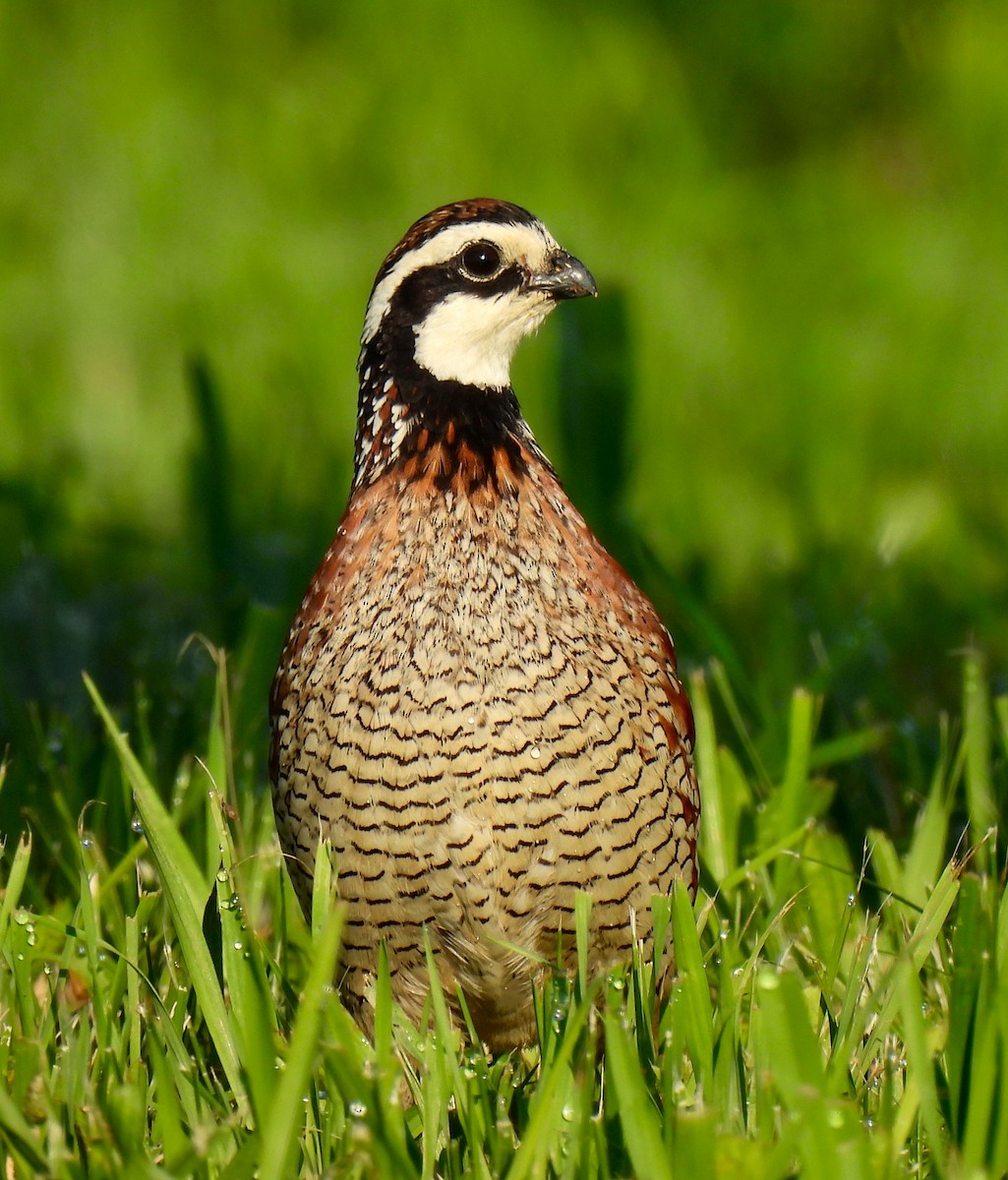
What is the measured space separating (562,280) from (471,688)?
854 millimetres

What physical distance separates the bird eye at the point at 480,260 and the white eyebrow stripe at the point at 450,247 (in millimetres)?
13

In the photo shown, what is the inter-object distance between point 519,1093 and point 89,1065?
71 cm

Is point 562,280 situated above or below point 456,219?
below

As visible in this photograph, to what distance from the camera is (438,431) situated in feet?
10.2

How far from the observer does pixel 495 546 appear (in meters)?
3.03

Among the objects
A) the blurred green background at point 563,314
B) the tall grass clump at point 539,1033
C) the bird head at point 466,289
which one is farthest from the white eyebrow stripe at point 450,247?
the blurred green background at point 563,314

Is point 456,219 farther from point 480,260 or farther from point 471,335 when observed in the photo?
point 471,335

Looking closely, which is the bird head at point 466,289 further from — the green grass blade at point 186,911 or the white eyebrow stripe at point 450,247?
the green grass blade at point 186,911

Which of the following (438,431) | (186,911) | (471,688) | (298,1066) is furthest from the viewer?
(438,431)

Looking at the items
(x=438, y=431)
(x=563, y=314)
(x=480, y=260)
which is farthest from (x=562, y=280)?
(x=563, y=314)

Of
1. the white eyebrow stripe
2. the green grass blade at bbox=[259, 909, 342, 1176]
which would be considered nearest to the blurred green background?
the white eyebrow stripe

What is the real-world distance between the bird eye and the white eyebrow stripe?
13mm

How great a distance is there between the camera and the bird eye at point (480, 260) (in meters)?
3.14

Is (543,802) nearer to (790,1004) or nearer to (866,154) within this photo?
(790,1004)
